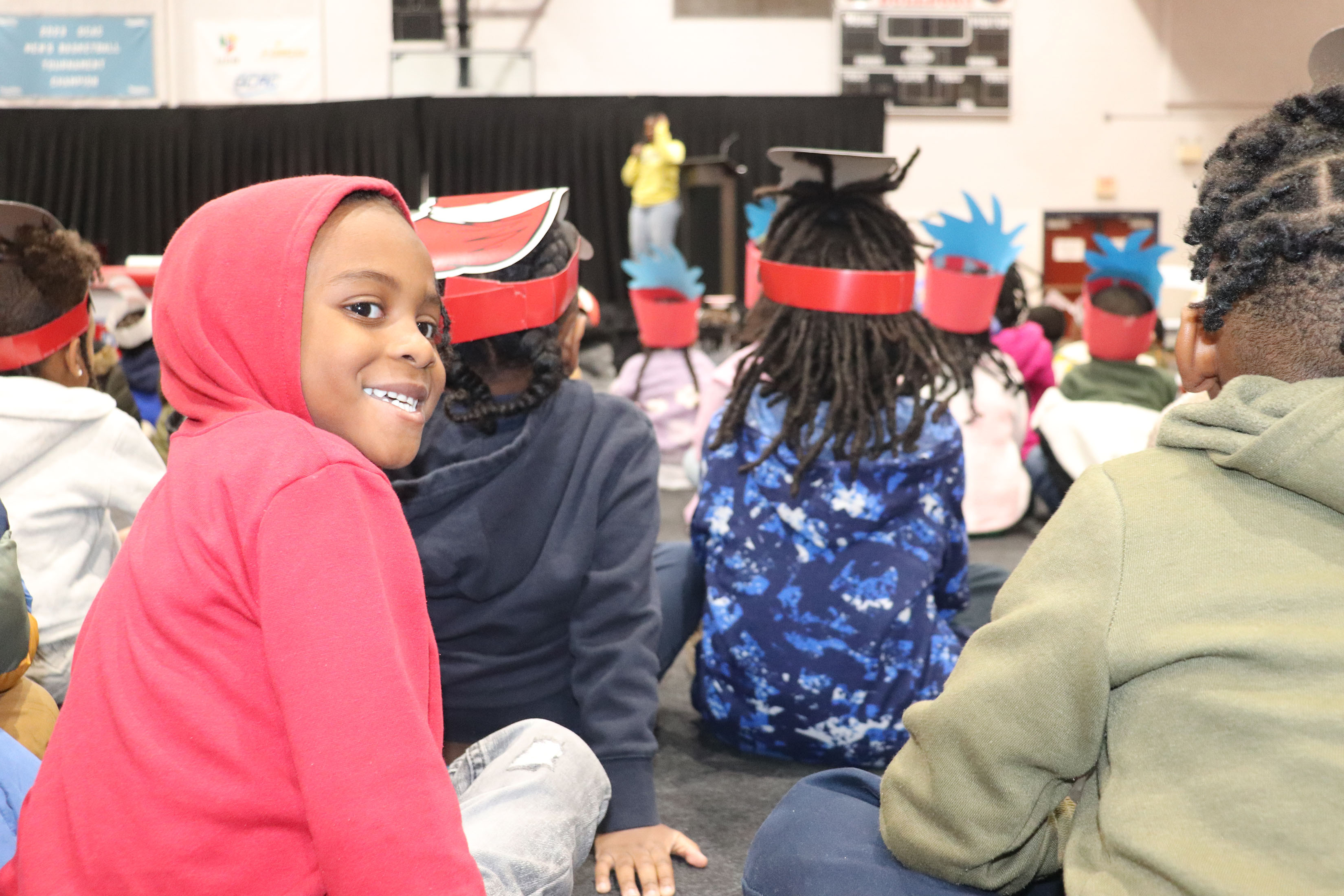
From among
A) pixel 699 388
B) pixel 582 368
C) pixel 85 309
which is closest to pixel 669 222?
pixel 582 368

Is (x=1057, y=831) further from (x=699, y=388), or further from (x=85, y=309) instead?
(x=699, y=388)

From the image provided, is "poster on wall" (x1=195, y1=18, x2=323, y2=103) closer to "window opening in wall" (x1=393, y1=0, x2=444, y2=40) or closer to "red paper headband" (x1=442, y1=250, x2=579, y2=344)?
"window opening in wall" (x1=393, y1=0, x2=444, y2=40)

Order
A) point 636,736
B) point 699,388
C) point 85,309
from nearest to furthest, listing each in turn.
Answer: point 636,736 → point 85,309 → point 699,388

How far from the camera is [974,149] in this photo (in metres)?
8.07

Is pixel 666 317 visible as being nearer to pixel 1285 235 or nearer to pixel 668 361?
pixel 668 361

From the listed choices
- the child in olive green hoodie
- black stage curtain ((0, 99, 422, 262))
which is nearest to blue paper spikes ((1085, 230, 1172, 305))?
the child in olive green hoodie

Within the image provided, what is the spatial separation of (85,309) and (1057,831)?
5.57ft

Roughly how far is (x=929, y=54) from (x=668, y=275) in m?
4.58

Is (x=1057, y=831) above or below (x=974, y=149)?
below

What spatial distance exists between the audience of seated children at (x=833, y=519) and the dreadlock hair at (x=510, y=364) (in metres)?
0.37

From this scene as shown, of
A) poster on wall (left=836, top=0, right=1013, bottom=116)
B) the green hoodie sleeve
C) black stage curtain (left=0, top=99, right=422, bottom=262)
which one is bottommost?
the green hoodie sleeve

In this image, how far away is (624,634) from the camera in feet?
4.68

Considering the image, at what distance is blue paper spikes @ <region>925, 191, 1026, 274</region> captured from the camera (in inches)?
114

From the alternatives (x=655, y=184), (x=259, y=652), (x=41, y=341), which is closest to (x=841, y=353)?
(x=259, y=652)
